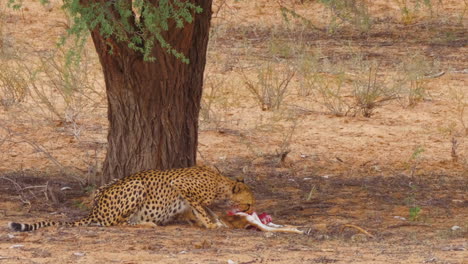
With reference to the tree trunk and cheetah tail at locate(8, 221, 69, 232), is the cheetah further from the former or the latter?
the tree trunk

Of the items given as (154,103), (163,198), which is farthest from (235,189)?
(154,103)

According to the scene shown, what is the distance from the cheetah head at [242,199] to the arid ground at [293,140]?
32 cm

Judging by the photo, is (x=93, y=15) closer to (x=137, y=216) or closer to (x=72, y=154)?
(x=137, y=216)

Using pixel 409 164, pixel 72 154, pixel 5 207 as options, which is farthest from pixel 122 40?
pixel 409 164

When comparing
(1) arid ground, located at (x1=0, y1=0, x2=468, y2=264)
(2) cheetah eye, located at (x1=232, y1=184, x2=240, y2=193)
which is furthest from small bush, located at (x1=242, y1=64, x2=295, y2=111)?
(2) cheetah eye, located at (x1=232, y1=184, x2=240, y2=193)

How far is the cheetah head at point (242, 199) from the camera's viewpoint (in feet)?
24.5

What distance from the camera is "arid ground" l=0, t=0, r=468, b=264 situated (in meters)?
6.40

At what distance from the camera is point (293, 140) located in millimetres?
10484

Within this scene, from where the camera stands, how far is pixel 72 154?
988cm

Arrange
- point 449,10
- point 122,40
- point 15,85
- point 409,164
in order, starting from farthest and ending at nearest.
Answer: point 449,10 < point 15,85 < point 409,164 < point 122,40

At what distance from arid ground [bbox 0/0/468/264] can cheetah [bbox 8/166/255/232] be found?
19 centimetres

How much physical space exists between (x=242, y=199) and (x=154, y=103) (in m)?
1.06

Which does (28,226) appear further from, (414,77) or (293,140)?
(414,77)

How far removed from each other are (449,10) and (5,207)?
10.4 m
